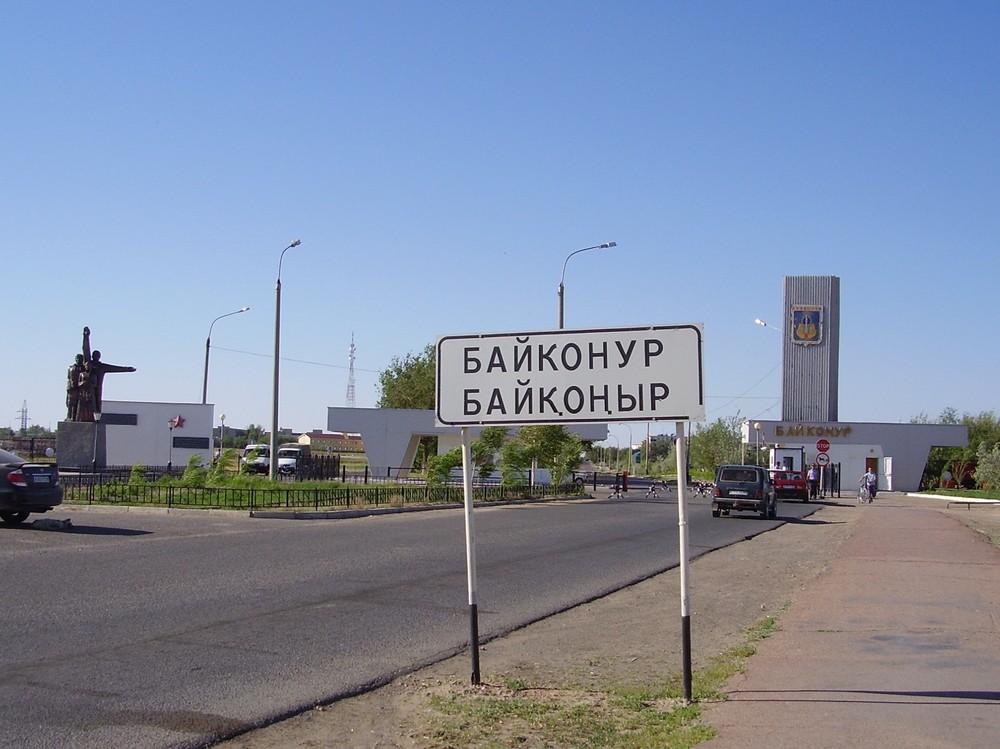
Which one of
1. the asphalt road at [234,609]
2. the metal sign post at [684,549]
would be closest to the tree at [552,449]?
the asphalt road at [234,609]

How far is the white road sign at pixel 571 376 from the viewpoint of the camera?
6965 millimetres

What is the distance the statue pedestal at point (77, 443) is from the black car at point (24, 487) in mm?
21149

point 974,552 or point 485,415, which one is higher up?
point 485,415

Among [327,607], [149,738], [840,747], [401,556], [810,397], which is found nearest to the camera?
[840,747]

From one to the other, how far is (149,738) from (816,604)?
804 centimetres

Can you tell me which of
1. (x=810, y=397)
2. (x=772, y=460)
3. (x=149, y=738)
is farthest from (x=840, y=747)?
(x=810, y=397)

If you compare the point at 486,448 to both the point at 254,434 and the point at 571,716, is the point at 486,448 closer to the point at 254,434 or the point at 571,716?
the point at 571,716

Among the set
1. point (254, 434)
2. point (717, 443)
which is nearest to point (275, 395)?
point (717, 443)

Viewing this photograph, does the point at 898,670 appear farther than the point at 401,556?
No

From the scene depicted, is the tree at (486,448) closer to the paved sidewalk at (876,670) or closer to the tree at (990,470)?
the paved sidewalk at (876,670)

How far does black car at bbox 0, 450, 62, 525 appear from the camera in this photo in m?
18.3

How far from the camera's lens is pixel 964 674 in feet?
25.1

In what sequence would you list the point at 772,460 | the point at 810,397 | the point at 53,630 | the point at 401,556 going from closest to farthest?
the point at 53,630 < the point at 401,556 < the point at 772,460 < the point at 810,397

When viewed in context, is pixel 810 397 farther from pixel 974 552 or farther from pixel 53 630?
pixel 53 630
